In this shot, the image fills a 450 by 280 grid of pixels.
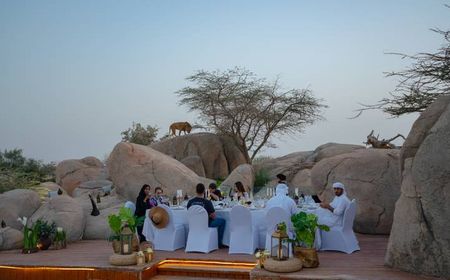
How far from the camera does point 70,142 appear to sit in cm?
2331

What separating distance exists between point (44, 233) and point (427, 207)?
7192 mm

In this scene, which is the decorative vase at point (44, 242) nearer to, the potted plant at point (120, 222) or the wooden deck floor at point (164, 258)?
the wooden deck floor at point (164, 258)

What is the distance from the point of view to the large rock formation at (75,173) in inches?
814

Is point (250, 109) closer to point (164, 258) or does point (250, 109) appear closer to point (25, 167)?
point (25, 167)

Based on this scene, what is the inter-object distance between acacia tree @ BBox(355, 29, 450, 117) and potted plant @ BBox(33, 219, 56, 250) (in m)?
7.50

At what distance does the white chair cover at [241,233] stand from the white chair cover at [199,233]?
394mm

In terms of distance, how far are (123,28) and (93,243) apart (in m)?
8.87

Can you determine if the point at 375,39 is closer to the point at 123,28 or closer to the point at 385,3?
the point at 385,3

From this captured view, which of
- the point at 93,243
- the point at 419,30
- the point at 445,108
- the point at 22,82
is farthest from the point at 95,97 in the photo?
the point at 445,108

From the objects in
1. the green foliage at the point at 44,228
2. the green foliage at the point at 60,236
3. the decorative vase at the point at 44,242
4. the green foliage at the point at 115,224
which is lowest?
the decorative vase at the point at 44,242

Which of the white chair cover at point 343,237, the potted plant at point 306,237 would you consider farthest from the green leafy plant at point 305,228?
the white chair cover at point 343,237

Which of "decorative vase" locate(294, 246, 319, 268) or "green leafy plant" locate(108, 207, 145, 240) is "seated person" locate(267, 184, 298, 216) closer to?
"decorative vase" locate(294, 246, 319, 268)

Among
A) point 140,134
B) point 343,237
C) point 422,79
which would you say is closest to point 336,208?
point 343,237

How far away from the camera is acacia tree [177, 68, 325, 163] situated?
82.7 ft
